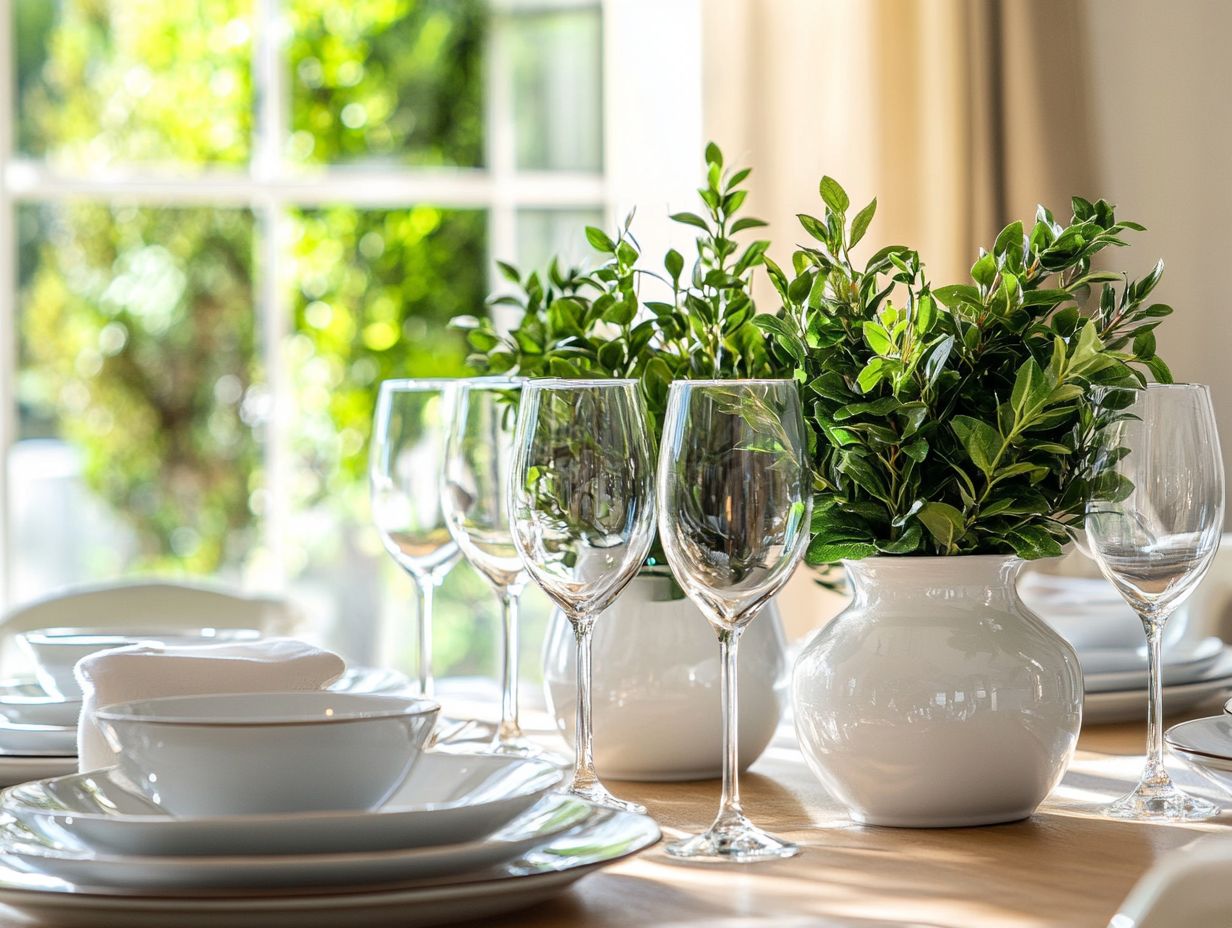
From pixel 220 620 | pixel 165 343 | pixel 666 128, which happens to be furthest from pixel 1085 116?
pixel 165 343

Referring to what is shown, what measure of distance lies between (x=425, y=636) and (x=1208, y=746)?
57cm

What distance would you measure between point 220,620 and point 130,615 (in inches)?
4.7

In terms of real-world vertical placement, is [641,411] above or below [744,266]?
below

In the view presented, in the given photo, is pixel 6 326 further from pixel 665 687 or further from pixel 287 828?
pixel 287 828

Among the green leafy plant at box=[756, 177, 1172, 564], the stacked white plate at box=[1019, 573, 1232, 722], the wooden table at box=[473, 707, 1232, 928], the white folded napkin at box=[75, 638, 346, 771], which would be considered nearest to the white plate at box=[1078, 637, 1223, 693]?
the stacked white plate at box=[1019, 573, 1232, 722]

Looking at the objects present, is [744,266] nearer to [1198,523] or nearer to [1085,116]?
[1198,523]

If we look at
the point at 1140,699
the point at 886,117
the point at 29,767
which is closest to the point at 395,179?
the point at 886,117

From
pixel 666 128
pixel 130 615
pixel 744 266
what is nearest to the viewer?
pixel 744 266

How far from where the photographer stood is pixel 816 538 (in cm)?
92

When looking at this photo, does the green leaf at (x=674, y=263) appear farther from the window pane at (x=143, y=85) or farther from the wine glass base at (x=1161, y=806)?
the window pane at (x=143, y=85)

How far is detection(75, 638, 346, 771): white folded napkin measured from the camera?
2.76ft

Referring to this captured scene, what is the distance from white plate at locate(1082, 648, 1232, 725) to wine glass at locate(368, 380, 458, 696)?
→ 1.77 feet

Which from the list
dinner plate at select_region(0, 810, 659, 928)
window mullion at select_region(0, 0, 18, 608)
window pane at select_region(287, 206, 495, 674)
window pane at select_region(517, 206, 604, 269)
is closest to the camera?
dinner plate at select_region(0, 810, 659, 928)

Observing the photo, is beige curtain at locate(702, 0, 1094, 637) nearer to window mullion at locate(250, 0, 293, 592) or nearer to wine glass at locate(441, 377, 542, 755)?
window mullion at locate(250, 0, 293, 592)
